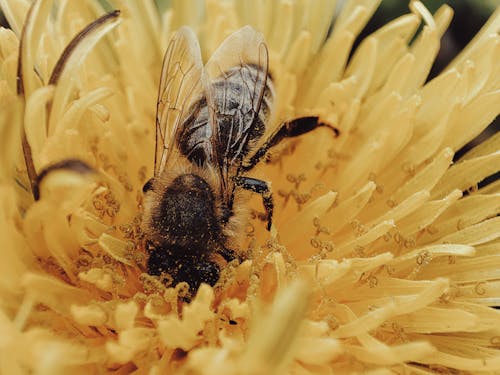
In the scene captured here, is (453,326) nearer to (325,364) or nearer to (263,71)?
(325,364)

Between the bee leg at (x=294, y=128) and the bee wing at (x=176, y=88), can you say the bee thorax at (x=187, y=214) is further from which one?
the bee leg at (x=294, y=128)

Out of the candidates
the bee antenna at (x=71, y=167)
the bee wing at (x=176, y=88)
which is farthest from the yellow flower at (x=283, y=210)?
the bee wing at (x=176, y=88)

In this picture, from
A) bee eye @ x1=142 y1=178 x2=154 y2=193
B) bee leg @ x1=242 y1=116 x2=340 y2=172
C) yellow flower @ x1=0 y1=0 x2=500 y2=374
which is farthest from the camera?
bee leg @ x1=242 y1=116 x2=340 y2=172

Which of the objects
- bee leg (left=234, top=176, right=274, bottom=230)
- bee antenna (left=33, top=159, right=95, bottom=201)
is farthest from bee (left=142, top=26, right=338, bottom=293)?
bee antenna (left=33, top=159, right=95, bottom=201)

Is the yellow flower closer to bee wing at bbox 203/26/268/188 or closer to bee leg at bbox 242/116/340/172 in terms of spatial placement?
bee leg at bbox 242/116/340/172

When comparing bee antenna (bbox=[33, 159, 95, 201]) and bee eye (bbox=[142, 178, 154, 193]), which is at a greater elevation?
bee eye (bbox=[142, 178, 154, 193])

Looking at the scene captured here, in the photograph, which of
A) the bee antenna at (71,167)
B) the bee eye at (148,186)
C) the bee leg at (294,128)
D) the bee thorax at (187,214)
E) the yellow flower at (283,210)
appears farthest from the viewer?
the bee leg at (294,128)

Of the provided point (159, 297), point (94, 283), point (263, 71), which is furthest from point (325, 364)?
point (263, 71)
